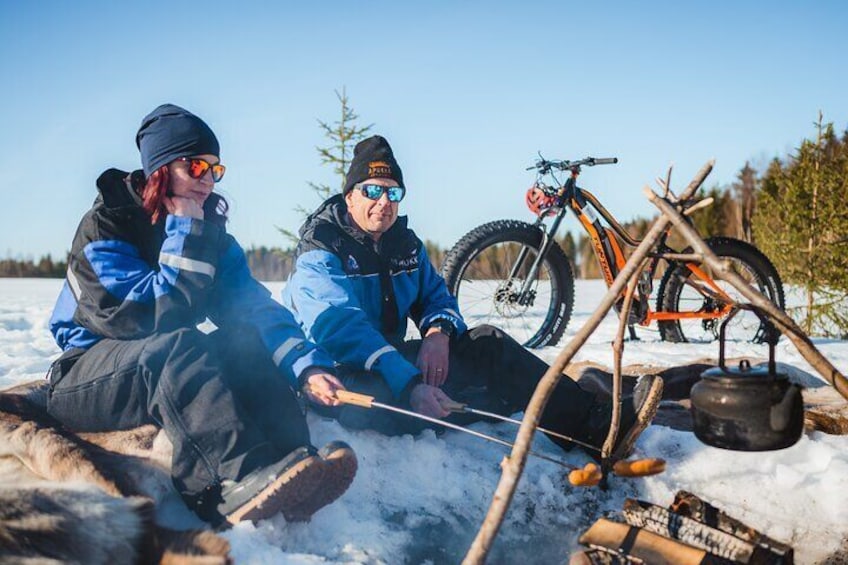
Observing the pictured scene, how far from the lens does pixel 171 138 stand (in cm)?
258

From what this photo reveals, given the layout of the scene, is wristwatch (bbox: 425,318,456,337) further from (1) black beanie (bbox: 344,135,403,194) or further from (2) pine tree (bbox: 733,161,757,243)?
(2) pine tree (bbox: 733,161,757,243)

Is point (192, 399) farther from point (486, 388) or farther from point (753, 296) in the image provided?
point (753, 296)

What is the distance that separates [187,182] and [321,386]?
988 mm

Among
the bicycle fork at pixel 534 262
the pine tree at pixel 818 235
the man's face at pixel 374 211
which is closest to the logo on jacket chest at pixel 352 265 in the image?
the man's face at pixel 374 211

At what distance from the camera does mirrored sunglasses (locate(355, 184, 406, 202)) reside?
3.27 meters

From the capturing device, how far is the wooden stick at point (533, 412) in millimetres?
1561

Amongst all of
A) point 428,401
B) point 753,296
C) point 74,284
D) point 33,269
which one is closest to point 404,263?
point 428,401

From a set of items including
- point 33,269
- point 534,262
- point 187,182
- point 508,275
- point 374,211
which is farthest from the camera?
point 33,269

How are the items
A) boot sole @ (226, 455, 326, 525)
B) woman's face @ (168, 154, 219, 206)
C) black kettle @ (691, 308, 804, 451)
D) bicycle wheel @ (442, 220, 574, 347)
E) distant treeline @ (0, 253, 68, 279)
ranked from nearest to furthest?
black kettle @ (691, 308, 804, 451), boot sole @ (226, 455, 326, 525), woman's face @ (168, 154, 219, 206), bicycle wheel @ (442, 220, 574, 347), distant treeline @ (0, 253, 68, 279)

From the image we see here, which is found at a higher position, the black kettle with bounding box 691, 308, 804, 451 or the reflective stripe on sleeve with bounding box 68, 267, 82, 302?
the reflective stripe on sleeve with bounding box 68, 267, 82, 302

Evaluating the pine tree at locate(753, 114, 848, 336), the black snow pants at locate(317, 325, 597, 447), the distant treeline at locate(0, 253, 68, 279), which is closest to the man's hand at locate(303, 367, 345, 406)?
the black snow pants at locate(317, 325, 597, 447)

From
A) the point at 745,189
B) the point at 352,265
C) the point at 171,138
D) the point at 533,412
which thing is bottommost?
the point at 533,412

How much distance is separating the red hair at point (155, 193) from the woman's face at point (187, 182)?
0.09 feet

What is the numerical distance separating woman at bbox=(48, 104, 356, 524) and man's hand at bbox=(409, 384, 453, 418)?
38 centimetres
